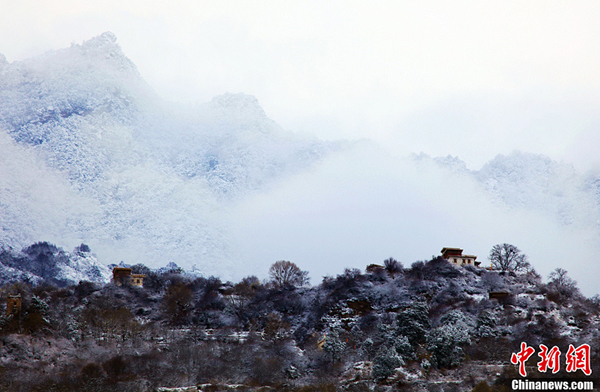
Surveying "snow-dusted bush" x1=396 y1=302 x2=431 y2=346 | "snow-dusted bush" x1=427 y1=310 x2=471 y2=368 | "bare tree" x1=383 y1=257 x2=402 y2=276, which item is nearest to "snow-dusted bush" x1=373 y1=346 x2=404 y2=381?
"snow-dusted bush" x1=427 y1=310 x2=471 y2=368

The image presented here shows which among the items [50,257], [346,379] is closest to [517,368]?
[346,379]

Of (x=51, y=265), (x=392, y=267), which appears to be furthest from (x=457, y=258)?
(x=51, y=265)

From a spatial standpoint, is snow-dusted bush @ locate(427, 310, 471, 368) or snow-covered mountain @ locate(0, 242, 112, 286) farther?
snow-covered mountain @ locate(0, 242, 112, 286)

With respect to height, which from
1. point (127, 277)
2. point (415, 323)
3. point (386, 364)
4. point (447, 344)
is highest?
point (127, 277)

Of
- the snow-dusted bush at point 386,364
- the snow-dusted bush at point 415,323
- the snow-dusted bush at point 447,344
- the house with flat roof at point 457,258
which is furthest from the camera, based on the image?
the house with flat roof at point 457,258

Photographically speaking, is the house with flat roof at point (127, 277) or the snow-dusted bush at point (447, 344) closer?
the snow-dusted bush at point (447, 344)

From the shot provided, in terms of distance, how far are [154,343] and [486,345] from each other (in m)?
46.5

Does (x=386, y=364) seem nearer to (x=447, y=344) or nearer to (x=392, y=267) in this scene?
(x=447, y=344)

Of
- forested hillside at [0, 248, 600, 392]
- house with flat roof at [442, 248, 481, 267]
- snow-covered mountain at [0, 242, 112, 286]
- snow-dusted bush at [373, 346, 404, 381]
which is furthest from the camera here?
snow-covered mountain at [0, 242, 112, 286]

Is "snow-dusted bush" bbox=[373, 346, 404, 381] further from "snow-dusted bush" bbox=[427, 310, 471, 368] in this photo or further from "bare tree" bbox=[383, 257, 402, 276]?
A: "bare tree" bbox=[383, 257, 402, 276]

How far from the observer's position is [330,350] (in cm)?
8988

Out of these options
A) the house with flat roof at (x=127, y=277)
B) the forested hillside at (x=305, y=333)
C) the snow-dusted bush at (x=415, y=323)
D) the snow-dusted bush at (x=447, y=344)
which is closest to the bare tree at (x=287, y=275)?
the forested hillside at (x=305, y=333)

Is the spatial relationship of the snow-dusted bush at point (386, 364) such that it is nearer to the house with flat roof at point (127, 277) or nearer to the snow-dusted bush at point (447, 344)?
the snow-dusted bush at point (447, 344)

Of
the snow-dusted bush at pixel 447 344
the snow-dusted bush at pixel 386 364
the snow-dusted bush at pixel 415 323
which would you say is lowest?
the snow-dusted bush at pixel 386 364
